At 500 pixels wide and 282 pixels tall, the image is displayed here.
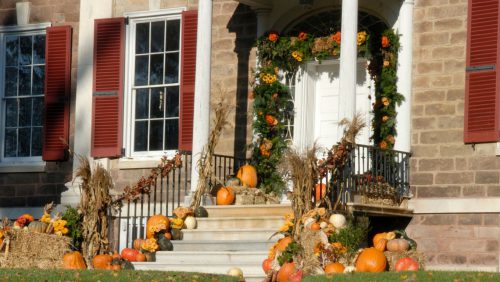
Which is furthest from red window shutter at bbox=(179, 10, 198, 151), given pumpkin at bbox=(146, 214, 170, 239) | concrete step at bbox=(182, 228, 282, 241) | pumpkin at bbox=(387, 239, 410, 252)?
pumpkin at bbox=(387, 239, 410, 252)

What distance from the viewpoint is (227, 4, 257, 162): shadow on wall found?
17.8 meters

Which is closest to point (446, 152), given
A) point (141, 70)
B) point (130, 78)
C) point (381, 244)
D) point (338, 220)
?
point (381, 244)

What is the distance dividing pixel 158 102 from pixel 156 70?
461 mm

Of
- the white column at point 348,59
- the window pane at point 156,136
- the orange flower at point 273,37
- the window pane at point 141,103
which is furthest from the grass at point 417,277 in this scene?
the window pane at point 141,103

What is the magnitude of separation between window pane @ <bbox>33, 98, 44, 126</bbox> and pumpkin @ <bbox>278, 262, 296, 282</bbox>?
274 inches

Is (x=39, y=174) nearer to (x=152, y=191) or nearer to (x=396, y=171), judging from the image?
(x=152, y=191)

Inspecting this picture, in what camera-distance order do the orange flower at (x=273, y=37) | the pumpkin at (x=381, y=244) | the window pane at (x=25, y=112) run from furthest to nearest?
the window pane at (x=25, y=112), the orange flower at (x=273, y=37), the pumpkin at (x=381, y=244)

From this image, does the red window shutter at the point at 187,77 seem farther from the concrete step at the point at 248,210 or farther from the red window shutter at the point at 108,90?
the concrete step at the point at 248,210

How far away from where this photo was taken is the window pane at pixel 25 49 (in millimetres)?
19562

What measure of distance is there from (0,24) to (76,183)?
9.41ft

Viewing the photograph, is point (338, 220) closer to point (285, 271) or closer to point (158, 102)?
point (285, 271)

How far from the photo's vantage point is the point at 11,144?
19562 mm

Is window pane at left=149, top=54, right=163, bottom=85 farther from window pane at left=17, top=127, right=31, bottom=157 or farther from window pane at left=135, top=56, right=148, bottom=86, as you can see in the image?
window pane at left=17, top=127, right=31, bottom=157

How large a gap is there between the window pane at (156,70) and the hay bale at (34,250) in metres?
3.54
